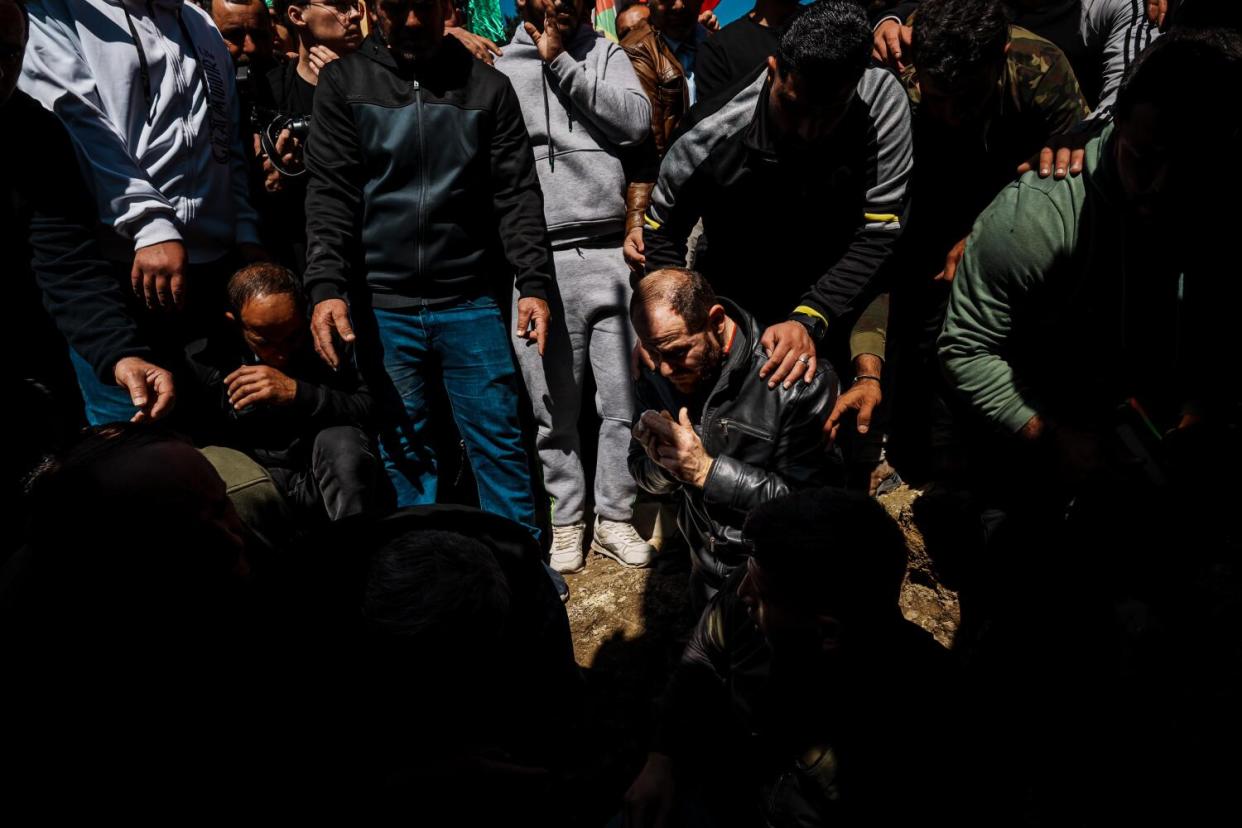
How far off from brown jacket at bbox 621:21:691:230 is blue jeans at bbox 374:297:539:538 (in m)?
0.96

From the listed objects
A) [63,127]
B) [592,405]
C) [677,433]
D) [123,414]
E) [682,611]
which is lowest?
[682,611]

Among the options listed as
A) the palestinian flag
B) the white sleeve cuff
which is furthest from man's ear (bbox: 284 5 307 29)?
the palestinian flag

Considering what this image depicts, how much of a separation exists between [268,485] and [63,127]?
5.24ft

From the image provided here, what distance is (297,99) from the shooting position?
3.56m

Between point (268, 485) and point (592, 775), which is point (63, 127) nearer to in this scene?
point (268, 485)

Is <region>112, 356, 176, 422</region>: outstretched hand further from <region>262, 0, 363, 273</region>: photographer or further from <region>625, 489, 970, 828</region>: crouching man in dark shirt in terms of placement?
<region>625, 489, 970, 828</region>: crouching man in dark shirt

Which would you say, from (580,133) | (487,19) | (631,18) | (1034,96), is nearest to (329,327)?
(580,133)

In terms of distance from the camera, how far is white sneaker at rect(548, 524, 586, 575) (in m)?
3.83

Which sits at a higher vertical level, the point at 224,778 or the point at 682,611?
the point at 224,778

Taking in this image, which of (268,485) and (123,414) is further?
(123,414)

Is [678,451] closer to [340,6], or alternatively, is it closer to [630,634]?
[630,634]

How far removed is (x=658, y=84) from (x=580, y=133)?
0.58 metres

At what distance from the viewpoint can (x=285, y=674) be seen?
176cm

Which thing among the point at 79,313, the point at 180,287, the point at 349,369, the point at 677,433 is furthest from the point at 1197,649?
the point at 79,313
